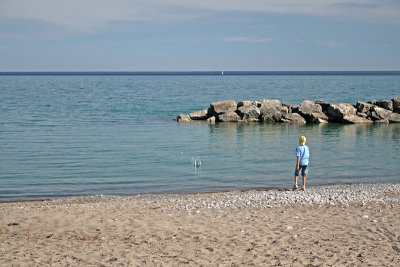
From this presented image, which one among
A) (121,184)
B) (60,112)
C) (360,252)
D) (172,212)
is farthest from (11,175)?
(60,112)

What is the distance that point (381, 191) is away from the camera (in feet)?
52.5

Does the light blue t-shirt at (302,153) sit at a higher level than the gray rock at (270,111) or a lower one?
higher

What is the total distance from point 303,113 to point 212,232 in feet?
102

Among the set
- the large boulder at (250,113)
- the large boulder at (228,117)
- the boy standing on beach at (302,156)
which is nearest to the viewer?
the boy standing on beach at (302,156)

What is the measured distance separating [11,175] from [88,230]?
10052mm

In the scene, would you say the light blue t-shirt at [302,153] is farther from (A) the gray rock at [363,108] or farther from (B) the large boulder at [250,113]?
(A) the gray rock at [363,108]

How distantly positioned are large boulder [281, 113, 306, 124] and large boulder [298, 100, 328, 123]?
0.53m

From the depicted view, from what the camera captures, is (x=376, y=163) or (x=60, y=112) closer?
(x=376, y=163)

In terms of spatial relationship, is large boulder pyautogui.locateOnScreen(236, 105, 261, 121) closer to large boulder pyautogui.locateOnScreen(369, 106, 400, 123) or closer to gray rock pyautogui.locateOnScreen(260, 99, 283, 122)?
gray rock pyautogui.locateOnScreen(260, 99, 283, 122)

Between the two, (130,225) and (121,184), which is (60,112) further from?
(130,225)

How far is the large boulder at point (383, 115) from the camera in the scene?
40469mm

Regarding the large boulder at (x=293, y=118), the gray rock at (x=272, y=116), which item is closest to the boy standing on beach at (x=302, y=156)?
the large boulder at (x=293, y=118)

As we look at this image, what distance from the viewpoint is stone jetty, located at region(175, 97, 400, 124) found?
4031 cm

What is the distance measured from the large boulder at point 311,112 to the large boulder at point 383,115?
3.79m
